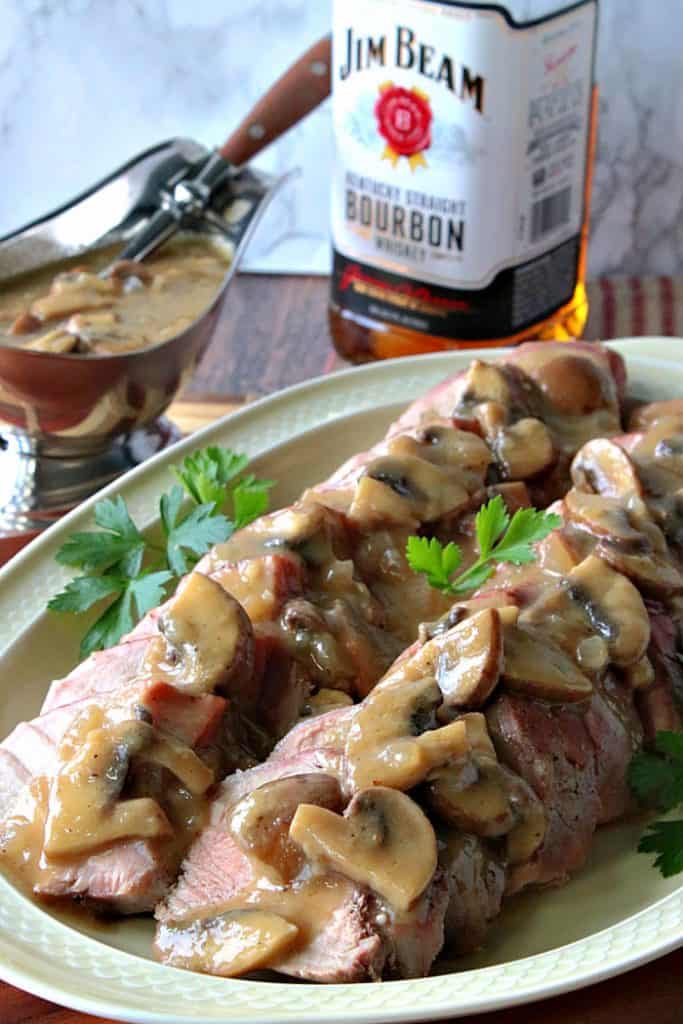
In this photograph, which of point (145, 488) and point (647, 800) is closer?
point (647, 800)

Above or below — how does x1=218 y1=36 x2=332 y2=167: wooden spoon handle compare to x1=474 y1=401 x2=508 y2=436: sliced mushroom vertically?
above

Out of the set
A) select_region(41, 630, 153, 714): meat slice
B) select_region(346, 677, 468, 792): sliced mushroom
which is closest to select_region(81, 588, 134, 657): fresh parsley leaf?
select_region(41, 630, 153, 714): meat slice

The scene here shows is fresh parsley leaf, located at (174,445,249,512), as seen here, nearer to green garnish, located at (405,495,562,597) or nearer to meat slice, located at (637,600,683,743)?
green garnish, located at (405,495,562,597)

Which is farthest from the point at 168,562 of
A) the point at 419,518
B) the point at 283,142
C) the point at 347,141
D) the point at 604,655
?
the point at 283,142

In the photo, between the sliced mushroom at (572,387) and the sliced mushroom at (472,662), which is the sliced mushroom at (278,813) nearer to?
the sliced mushroom at (472,662)

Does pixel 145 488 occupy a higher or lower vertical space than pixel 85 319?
lower

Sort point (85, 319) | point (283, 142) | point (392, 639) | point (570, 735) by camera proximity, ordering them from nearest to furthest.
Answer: point (570, 735) < point (392, 639) < point (85, 319) < point (283, 142)

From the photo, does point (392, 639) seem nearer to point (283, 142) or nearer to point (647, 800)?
point (647, 800)
